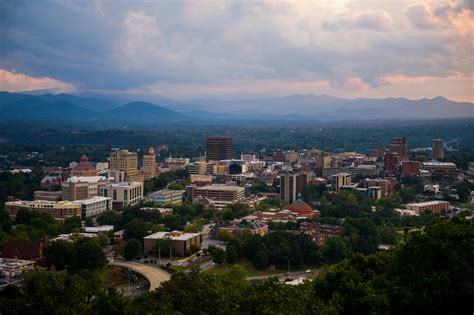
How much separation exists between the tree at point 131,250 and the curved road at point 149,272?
0.29m

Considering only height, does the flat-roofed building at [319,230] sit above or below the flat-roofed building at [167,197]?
above

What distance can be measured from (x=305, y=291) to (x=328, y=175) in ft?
110

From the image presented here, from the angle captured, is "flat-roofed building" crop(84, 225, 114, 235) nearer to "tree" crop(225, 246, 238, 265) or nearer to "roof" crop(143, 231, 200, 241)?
"roof" crop(143, 231, 200, 241)

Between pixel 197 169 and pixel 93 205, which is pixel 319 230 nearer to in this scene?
pixel 93 205

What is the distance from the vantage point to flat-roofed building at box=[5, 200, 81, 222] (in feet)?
89.9

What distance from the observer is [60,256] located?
699 inches

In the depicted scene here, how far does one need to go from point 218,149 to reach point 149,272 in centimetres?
3476

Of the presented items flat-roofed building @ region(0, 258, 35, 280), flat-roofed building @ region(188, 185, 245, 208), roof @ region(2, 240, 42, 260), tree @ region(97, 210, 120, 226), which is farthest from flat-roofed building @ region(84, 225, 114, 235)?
flat-roofed building @ region(188, 185, 245, 208)

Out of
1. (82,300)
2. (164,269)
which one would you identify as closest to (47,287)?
(82,300)

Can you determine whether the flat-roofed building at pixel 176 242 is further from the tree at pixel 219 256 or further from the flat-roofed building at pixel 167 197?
the flat-roofed building at pixel 167 197

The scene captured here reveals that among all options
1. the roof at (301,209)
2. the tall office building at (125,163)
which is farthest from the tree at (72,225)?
the tall office building at (125,163)

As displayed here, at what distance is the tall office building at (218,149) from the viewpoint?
172 ft

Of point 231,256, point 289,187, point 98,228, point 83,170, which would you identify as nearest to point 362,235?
point 231,256

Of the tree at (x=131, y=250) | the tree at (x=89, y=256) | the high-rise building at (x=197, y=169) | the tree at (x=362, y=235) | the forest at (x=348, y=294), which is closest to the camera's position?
the forest at (x=348, y=294)
